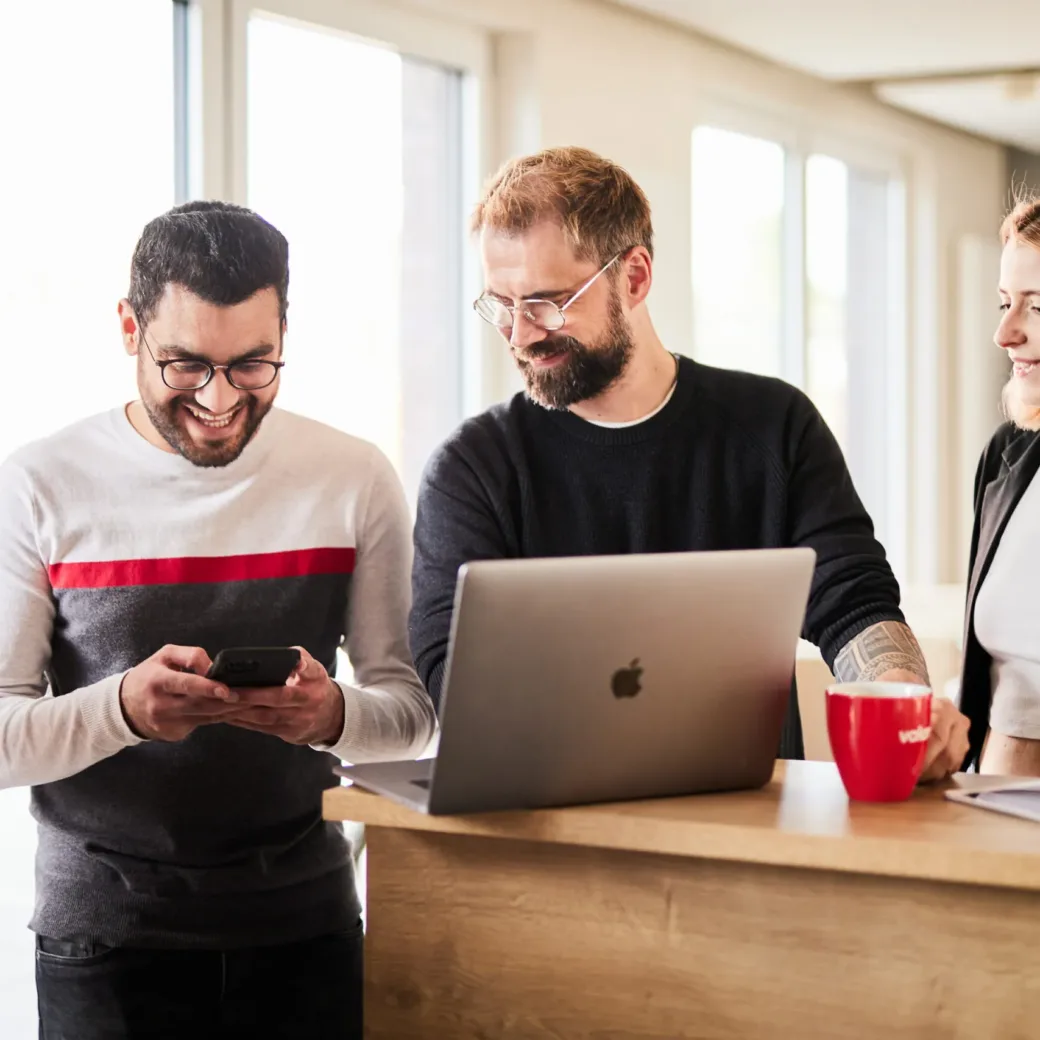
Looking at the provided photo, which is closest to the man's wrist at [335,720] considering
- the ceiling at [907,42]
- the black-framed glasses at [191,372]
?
the black-framed glasses at [191,372]

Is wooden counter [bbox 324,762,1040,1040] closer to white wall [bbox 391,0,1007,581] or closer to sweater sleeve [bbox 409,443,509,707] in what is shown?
sweater sleeve [bbox 409,443,509,707]

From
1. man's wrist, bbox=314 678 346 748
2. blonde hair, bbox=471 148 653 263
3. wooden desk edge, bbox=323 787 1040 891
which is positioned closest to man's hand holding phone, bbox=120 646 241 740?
man's wrist, bbox=314 678 346 748

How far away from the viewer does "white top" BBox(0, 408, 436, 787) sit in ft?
5.82

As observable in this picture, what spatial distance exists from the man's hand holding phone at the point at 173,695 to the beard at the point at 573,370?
1.92ft

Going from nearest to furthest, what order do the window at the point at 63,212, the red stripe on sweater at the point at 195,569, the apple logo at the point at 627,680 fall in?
the apple logo at the point at 627,680 → the red stripe on sweater at the point at 195,569 → the window at the point at 63,212

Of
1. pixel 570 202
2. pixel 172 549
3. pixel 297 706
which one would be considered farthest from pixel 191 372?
pixel 570 202

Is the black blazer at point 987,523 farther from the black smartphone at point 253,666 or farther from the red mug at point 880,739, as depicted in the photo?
the black smartphone at point 253,666

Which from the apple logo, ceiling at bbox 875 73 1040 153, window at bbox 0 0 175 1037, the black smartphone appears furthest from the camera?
ceiling at bbox 875 73 1040 153

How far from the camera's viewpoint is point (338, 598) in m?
1.88

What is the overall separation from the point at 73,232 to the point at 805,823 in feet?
7.36

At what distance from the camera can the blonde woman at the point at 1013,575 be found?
2.07 meters

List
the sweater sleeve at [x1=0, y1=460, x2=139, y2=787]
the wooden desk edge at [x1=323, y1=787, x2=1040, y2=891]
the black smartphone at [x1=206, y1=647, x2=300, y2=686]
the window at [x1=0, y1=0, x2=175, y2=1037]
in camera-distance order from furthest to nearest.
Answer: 1. the window at [x1=0, y1=0, x2=175, y2=1037]
2. the sweater sleeve at [x1=0, y1=460, x2=139, y2=787]
3. the black smartphone at [x1=206, y1=647, x2=300, y2=686]
4. the wooden desk edge at [x1=323, y1=787, x2=1040, y2=891]

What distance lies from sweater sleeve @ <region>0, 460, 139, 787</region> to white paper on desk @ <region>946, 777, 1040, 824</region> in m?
0.88

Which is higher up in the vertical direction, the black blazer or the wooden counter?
the black blazer
